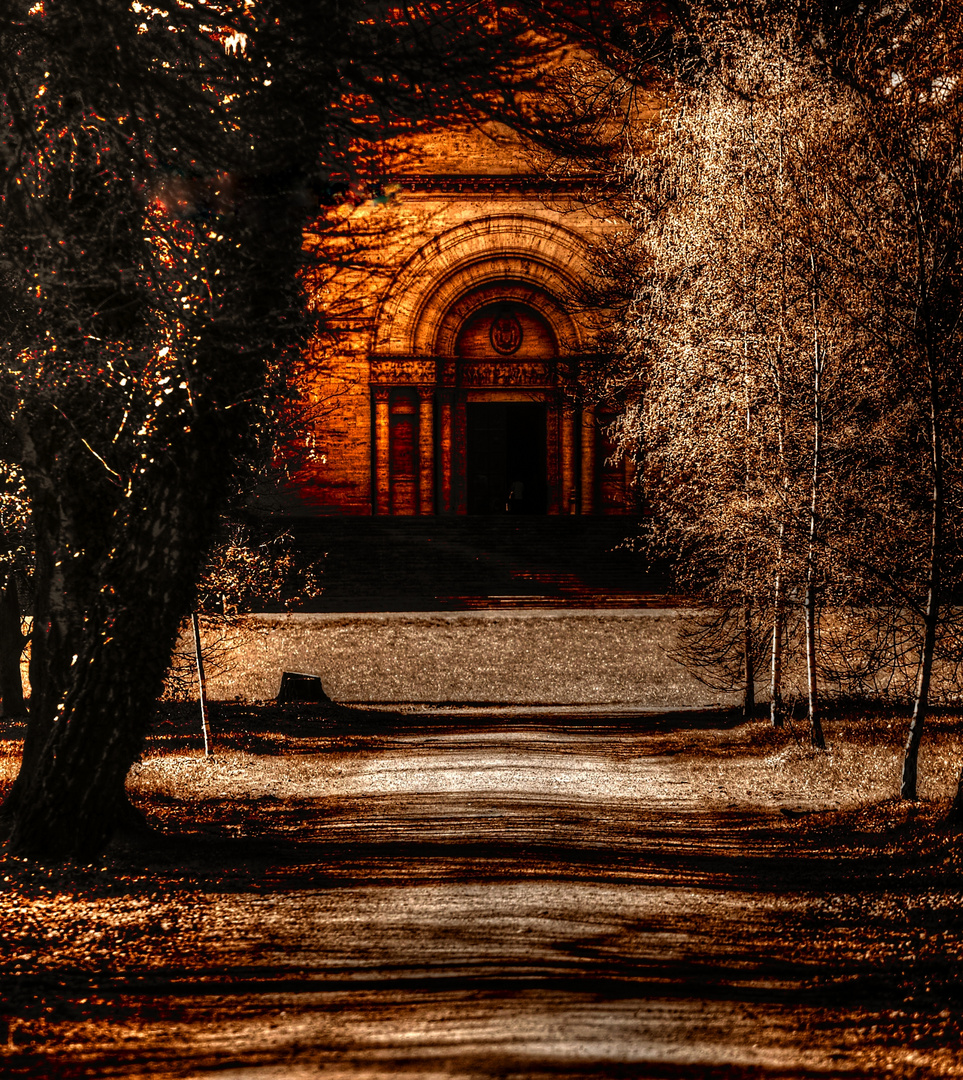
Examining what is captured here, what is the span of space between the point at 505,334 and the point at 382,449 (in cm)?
454

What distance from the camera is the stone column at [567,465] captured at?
95.7 ft

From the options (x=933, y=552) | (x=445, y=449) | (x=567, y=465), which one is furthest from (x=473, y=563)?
(x=933, y=552)

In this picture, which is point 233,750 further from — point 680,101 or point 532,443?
point 532,443

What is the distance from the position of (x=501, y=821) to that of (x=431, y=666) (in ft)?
29.7

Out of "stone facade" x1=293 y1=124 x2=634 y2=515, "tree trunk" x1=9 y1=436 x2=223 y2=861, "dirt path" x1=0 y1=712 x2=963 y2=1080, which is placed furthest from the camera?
"stone facade" x1=293 y1=124 x2=634 y2=515

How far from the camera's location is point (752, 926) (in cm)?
599

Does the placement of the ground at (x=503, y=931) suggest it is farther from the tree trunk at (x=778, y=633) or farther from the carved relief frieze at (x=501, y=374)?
the carved relief frieze at (x=501, y=374)

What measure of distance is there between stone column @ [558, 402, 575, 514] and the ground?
59.6 feet

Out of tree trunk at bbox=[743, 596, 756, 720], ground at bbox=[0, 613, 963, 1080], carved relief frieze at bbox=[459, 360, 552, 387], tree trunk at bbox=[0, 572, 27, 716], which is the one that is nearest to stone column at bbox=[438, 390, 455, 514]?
carved relief frieze at bbox=[459, 360, 552, 387]

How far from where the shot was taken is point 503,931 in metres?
5.59

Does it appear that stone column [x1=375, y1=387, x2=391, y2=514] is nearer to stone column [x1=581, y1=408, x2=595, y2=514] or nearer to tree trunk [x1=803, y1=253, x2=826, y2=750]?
stone column [x1=581, y1=408, x2=595, y2=514]

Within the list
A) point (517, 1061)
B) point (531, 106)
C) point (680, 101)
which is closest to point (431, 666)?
point (680, 101)

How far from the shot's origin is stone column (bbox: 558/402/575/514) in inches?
1148

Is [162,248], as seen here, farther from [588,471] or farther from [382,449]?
[588,471]
